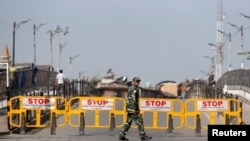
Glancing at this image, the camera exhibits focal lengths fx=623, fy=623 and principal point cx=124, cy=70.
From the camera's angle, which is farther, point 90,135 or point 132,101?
point 90,135

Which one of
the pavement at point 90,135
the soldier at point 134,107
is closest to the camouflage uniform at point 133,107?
the soldier at point 134,107

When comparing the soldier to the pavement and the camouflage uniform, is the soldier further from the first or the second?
the pavement

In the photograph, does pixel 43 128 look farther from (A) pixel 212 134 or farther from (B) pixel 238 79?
(B) pixel 238 79

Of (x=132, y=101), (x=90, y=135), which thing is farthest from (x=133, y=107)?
(x=90, y=135)

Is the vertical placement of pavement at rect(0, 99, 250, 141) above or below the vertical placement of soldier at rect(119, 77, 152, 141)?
below

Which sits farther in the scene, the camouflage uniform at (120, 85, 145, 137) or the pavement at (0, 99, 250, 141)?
the pavement at (0, 99, 250, 141)

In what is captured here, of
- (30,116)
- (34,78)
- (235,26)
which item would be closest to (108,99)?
(30,116)

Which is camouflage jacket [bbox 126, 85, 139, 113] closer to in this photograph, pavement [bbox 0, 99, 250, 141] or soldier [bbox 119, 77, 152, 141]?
soldier [bbox 119, 77, 152, 141]

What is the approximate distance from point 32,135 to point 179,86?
102929 millimetres

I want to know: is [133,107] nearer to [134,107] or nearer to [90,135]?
[134,107]

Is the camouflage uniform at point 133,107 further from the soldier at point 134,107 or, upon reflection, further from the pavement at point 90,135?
the pavement at point 90,135

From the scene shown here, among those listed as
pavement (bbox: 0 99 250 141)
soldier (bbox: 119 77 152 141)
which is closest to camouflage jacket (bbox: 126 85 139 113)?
soldier (bbox: 119 77 152 141)

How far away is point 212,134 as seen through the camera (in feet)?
36.7

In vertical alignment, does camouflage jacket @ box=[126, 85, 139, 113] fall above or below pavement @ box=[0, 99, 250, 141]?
above
